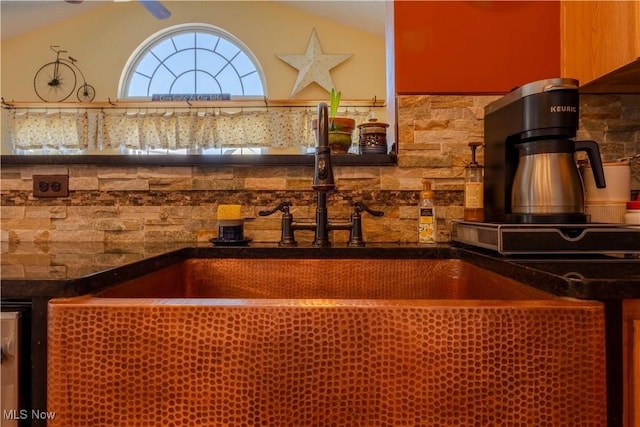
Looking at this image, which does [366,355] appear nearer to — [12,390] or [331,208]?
[12,390]

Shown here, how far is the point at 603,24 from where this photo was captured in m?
1.05

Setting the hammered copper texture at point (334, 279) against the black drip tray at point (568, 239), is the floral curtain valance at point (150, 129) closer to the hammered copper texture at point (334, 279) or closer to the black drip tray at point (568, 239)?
the hammered copper texture at point (334, 279)

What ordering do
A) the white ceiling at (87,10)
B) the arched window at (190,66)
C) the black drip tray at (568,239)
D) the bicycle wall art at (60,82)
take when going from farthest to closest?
the arched window at (190,66)
the bicycle wall art at (60,82)
the white ceiling at (87,10)
the black drip tray at (568,239)

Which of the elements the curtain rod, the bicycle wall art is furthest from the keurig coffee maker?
the bicycle wall art

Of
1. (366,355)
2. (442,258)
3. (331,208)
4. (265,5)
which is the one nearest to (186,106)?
(265,5)

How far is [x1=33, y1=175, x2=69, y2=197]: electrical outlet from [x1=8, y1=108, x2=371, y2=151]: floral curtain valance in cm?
345

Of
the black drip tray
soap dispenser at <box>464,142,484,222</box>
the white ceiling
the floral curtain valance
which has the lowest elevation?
the black drip tray

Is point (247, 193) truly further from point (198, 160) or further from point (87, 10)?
point (87, 10)

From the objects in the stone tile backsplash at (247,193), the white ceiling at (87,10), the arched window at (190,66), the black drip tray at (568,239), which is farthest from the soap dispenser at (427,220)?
the arched window at (190,66)

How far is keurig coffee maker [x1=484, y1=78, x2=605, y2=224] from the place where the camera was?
2.85 ft

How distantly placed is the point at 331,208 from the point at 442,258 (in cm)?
37

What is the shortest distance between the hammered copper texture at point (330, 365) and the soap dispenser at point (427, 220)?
61 centimetres

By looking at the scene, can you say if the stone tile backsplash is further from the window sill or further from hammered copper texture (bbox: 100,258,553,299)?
hammered copper texture (bbox: 100,258,553,299)

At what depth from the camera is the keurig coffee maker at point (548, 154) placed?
870 millimetres
